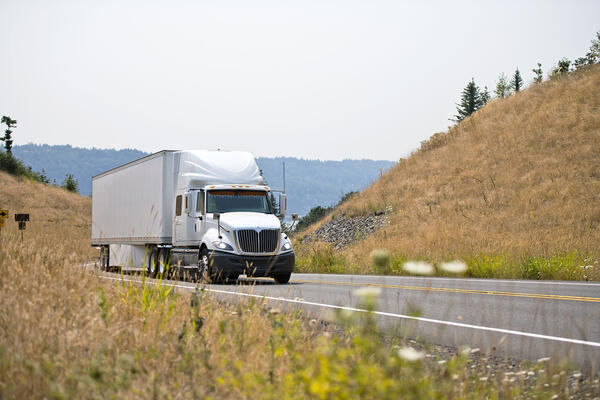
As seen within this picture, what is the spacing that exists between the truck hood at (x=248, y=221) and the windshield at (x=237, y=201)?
0.38 m

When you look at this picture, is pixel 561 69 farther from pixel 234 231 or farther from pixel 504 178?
pixel 234 231

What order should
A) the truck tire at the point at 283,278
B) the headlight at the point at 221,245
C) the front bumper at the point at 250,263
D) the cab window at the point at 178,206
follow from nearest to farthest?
Answer: the front bumper at the point at 250,263 < the headlight at the point at 221,245 < the truck tire at the point at 283,278 < the cab window at the point at 178,206

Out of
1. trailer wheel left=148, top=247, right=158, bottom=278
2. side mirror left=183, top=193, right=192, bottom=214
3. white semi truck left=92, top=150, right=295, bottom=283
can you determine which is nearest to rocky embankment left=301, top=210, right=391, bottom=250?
white semi truck left=92, top=150, right=295, bottom=283

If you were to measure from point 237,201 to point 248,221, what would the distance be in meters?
1.35

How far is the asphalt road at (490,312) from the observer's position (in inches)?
333

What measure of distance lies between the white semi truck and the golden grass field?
9.95m

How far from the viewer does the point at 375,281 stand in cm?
1877

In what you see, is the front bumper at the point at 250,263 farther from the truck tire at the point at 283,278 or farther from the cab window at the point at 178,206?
the cab window at the point at 178,206

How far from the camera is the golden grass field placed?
4215mm

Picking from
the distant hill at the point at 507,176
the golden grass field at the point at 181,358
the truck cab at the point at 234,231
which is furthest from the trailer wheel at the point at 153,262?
the golden grass field at the point at 181,358

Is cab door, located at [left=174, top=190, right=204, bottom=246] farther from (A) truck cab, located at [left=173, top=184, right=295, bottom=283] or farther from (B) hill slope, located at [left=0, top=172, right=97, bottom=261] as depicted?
(B) hill slope, located at [left=0, top=172, right=97, bottom=261]

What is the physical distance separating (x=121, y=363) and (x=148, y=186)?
19.6m

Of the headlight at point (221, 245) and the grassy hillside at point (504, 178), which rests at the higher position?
the grassy hillside at point (504, 178)

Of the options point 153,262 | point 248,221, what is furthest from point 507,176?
point 248,221
